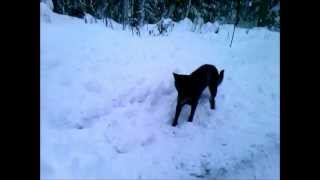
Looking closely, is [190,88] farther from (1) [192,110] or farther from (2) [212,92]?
(2) [212,92]

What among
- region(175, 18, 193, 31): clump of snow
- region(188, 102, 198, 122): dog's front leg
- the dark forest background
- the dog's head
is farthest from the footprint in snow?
the dark forest background

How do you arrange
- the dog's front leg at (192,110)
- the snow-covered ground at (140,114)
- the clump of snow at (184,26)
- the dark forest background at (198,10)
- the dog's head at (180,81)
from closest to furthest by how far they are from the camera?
1. the snow-covered ground at (140,114)
2. the dog's head at (180,81)
3. the dog's front leg at (192,110)
4. the clump of snow at (184,26)
5. the dark forest background at (198,10)

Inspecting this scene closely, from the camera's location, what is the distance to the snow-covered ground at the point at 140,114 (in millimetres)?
4293

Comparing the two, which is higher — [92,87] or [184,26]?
[184,26]

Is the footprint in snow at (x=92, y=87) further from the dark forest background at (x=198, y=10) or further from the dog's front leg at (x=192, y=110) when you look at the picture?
the dark forest background at (x=198, y=10)

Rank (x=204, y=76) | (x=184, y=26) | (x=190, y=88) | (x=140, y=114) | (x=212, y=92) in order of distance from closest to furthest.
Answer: (x=140, y=114), (x=190, y=88), (x=204, y=76), (x=212, y=92), (x=184, y=26)

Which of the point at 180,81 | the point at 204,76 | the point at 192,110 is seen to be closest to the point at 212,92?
the point at 204,76

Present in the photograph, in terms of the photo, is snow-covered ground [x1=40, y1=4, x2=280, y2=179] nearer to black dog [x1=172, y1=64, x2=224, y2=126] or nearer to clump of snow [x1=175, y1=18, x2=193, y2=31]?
black dog [x1=172, y1=64, x2=224, y2=126]

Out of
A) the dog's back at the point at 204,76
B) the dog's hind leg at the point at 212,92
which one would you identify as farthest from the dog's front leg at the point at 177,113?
the dog's hind leg at the point at 212,92

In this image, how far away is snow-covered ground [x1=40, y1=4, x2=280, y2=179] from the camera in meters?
4.29

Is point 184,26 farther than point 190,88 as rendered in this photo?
Yes

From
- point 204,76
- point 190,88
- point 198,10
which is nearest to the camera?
point 190,88

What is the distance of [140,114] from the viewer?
538 cm
